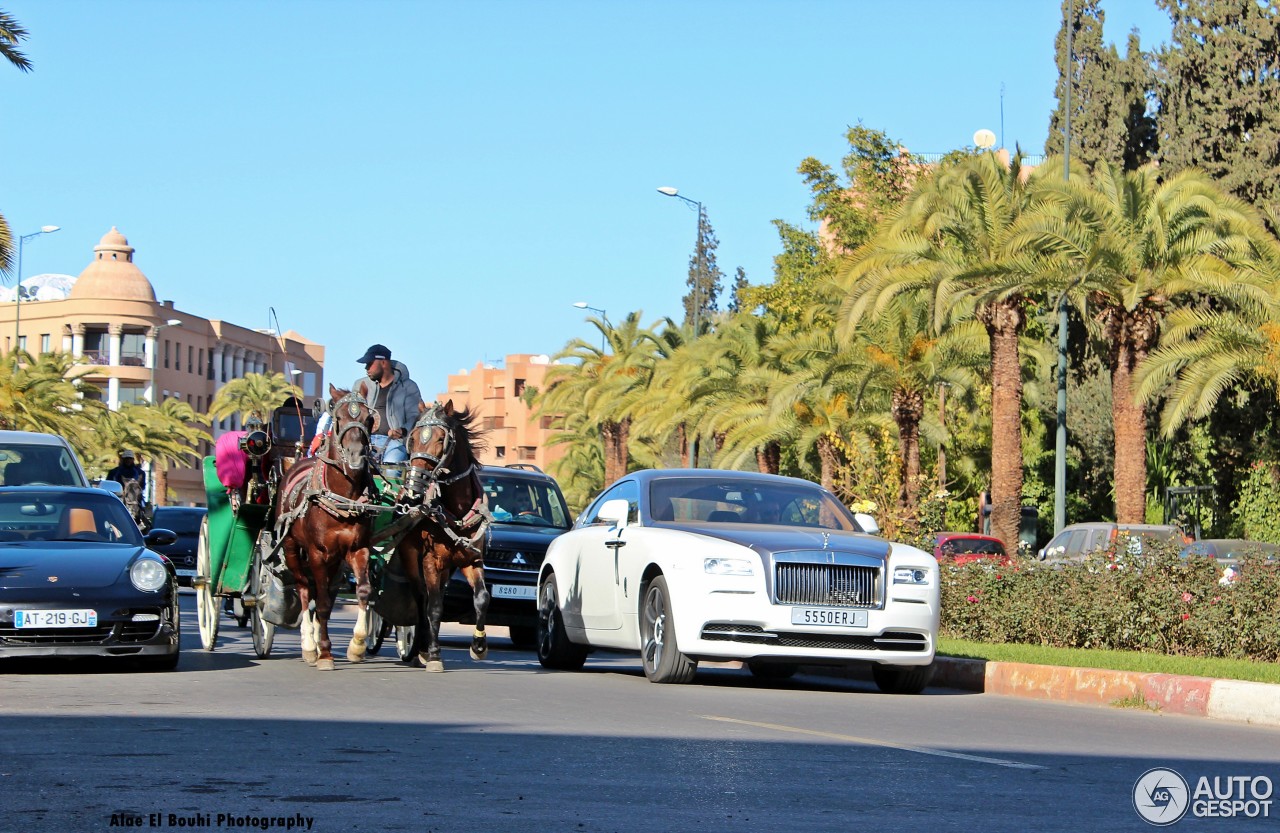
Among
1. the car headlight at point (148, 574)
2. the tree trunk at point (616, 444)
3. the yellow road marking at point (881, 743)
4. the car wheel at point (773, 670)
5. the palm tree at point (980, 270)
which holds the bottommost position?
the car wheel at point (773, 670)

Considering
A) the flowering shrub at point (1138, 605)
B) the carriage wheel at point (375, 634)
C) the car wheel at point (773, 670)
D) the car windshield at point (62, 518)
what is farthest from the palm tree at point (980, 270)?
the car windshield at point (62, 518)

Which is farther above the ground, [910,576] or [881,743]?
[910,576]

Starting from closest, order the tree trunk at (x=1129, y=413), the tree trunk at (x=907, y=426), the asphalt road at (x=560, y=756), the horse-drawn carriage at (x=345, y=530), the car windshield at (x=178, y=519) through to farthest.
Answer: the asphalt road at (x=560, y=756) < the horse-drawn carriage at (x=345, y=530) < the tree trunk at (x=1129, y=413) < the car windshield at (x=178, y=519) < the tree trunk at (x=907, y=426)

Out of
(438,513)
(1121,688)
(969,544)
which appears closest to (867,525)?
(1121,688)

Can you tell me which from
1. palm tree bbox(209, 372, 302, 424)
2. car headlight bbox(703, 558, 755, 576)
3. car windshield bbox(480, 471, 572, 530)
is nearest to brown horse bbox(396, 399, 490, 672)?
car headlight bbox(703, 558, 755, 576)

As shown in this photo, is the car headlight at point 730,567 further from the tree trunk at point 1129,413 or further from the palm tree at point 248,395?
the palm tree at point 248,395

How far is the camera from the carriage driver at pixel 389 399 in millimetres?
15852

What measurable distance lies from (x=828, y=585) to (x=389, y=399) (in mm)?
4448

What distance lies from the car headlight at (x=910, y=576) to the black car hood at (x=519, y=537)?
6422mm

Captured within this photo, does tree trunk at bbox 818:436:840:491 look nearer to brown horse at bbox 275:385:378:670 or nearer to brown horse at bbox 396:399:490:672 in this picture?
brown horse at bbox 396:399:490:672

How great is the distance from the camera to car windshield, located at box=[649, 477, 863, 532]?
15195 millimetres

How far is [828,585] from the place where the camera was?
13.9 meters

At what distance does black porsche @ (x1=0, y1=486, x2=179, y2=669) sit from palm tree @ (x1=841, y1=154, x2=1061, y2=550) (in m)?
23.5

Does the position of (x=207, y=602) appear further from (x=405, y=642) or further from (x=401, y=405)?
(x=401, y=405)
